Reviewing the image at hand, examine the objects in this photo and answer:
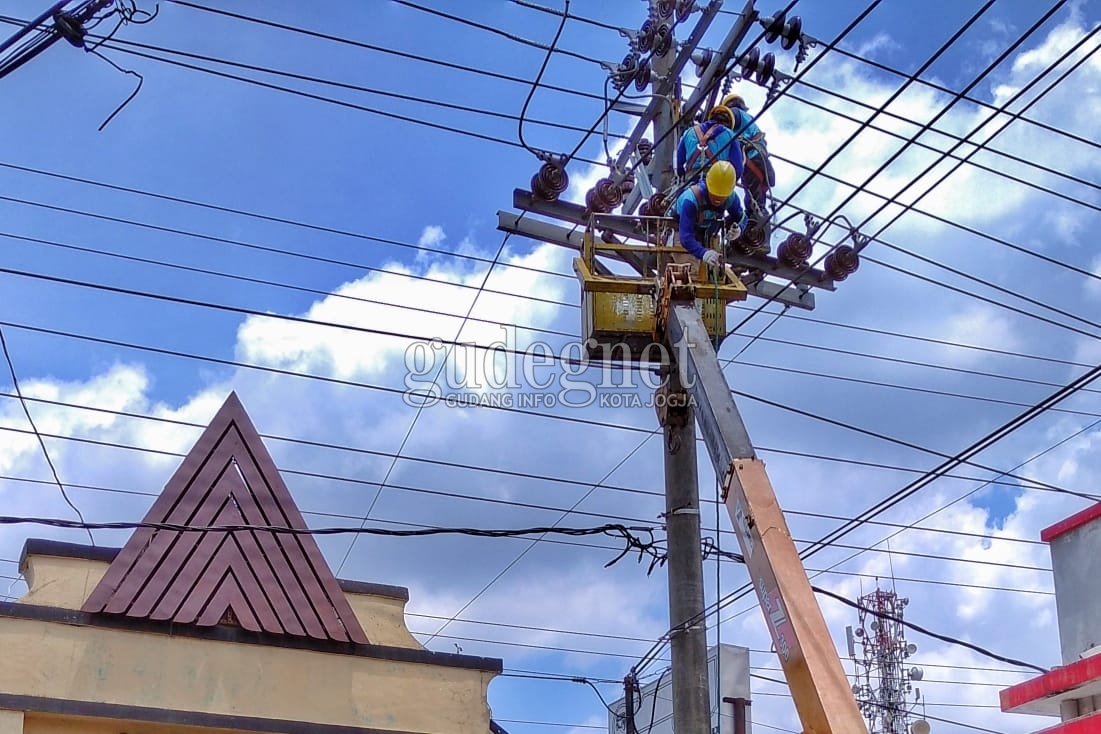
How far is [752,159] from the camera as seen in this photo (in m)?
12.4

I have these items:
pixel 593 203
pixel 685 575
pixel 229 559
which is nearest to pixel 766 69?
pixel 593 203

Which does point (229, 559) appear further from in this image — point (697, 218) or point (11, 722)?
point (697, 218)

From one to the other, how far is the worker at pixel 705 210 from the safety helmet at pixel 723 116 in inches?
24.2

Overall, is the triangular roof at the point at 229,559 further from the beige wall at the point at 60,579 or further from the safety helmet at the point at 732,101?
the safety helmet at the point at 732,101

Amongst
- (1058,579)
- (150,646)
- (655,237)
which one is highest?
(655,237)

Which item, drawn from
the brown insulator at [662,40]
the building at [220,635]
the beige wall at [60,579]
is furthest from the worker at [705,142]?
the beige wall at [60,579]

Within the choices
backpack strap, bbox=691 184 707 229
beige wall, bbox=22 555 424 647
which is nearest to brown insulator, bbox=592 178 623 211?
backpack strap, bbox=691 184 707 229

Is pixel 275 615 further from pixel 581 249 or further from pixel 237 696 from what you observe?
pixel 581 249

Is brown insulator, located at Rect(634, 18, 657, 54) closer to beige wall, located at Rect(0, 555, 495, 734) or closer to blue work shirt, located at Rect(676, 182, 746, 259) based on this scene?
blue work shirt, located at Rect(676, 182, 746, 259)

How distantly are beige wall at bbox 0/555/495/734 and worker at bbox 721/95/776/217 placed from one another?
18.6 feet

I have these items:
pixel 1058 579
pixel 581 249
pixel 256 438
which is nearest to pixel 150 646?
pixel 256 438

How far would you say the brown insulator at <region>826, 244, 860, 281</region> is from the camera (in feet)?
43.5

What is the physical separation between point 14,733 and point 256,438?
3652mm

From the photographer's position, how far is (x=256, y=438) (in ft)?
42.7
